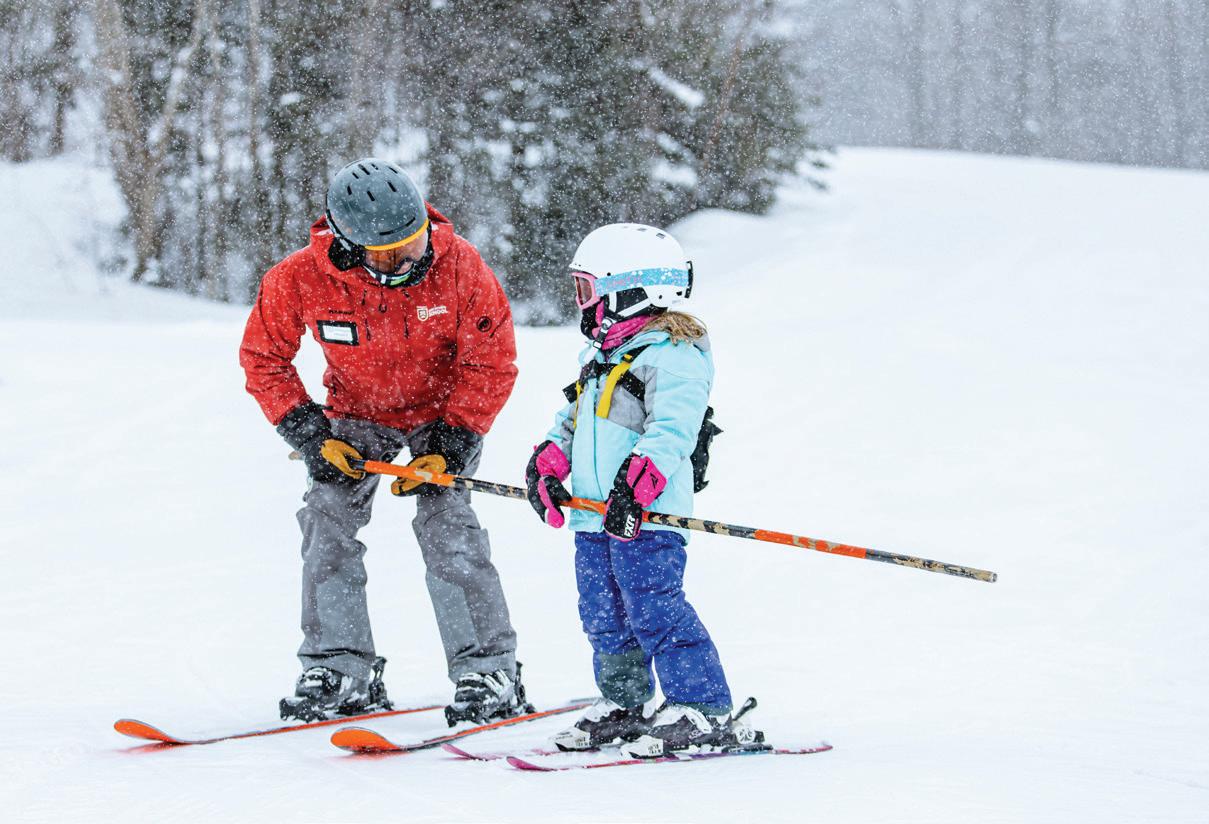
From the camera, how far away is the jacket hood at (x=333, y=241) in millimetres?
3934

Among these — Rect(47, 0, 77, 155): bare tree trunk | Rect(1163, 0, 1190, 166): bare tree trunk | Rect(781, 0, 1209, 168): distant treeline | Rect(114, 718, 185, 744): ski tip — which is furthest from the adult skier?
Rect(1163, 0, 1190, 166): bare tree trunk

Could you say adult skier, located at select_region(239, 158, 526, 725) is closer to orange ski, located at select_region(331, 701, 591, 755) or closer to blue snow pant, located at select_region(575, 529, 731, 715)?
orange ski, located at select_region(331, 701, 591, 755)

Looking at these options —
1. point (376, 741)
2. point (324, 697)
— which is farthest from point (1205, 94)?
point (376, 741)

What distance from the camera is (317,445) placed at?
157 inches

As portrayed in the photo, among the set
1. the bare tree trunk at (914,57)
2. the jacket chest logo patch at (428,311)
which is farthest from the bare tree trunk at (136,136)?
the bare tree trunk at (914,57)

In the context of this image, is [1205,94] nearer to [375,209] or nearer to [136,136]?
[136,136]

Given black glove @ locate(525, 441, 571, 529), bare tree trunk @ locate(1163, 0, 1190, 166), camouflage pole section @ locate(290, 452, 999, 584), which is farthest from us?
bare tree trunk @ locate(1163, 0, 1190, 166)

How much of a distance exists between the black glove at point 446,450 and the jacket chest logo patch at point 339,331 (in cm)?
39

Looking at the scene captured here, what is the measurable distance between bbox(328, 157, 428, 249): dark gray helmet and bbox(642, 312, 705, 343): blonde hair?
819 mm

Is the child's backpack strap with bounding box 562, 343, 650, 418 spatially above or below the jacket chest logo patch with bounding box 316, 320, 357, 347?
below

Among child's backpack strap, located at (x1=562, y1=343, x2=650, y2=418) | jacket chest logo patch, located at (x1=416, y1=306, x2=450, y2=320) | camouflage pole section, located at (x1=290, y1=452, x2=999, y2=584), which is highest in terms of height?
jacket chest logo patch, located at (x1=416, y1=306, x2=450, y2=320)

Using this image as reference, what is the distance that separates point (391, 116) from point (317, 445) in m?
13.9

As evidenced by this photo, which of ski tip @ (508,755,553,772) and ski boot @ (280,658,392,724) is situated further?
ski boot @ (280,658,392,724)

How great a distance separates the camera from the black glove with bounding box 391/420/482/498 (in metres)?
3.97
